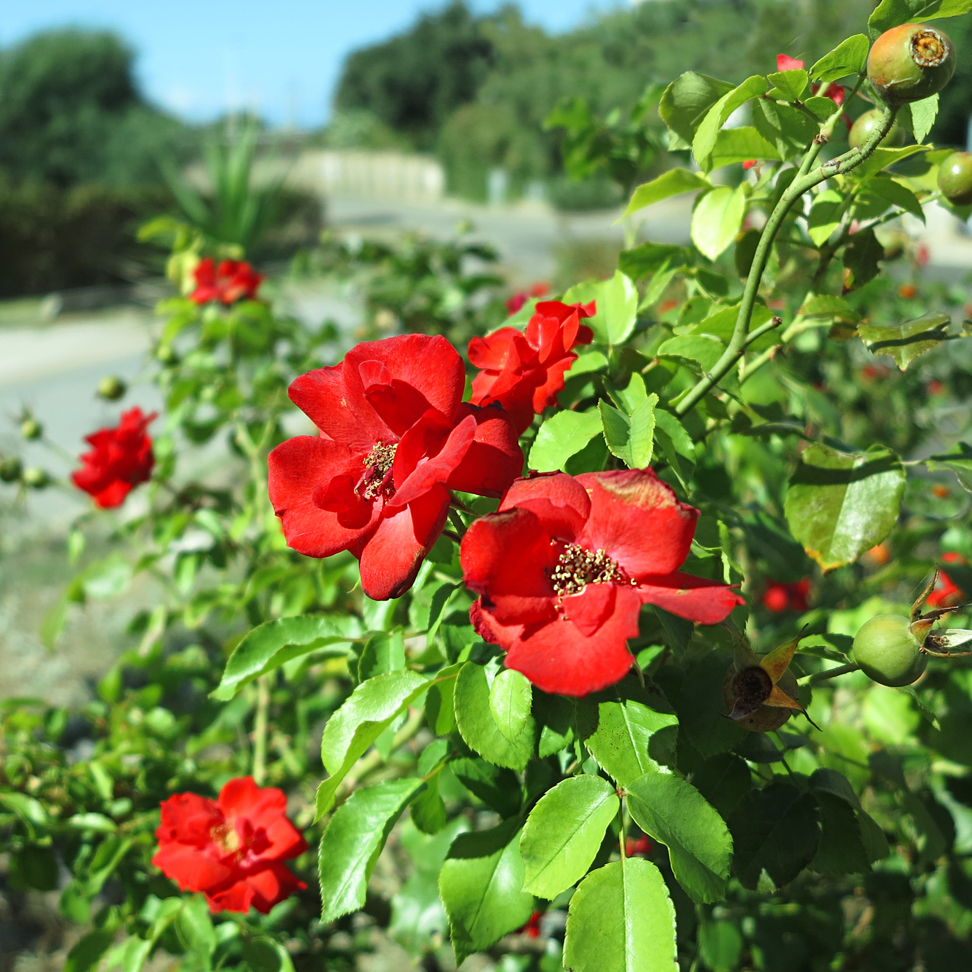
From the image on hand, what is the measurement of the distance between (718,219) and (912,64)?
0.21m

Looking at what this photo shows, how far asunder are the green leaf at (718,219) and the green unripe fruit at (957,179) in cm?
13

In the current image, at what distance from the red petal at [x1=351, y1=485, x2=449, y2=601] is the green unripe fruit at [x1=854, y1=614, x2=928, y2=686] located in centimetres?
24

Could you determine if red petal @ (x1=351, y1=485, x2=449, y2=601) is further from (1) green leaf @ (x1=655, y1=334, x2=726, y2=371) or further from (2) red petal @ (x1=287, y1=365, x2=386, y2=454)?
(1) green leaf @ (x1=655, y1=334, x2=726, y2=371)

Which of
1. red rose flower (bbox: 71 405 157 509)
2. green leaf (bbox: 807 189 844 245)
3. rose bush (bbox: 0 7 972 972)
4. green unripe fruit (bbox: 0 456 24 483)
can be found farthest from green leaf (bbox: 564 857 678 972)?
green unripe fruit (bbox: 0 456 24 483)

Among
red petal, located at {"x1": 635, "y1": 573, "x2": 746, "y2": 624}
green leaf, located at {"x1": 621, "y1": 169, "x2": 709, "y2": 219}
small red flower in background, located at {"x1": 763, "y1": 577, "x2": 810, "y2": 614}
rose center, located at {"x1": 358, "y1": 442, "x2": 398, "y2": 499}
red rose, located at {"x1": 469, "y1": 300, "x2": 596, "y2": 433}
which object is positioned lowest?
small red flower in background, located at {"x1": 763, "y1": 577, "x2": 810, "y2": 614}

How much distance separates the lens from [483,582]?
0.39 metres

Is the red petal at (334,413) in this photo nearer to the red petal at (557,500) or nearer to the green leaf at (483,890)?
the red petal at (557,500)

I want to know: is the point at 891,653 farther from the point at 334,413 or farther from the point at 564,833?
the point at 334,413

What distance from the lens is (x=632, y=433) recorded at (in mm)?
462

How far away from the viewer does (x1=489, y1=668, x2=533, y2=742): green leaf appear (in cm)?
44

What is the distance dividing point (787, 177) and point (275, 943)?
77cm

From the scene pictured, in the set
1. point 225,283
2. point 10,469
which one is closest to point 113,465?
point 10,469

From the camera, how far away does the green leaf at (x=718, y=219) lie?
2.00 ft

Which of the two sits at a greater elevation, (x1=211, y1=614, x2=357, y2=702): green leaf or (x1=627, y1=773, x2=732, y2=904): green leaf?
(x1=211, y1=614, x2=357, y2=702): green leaf
